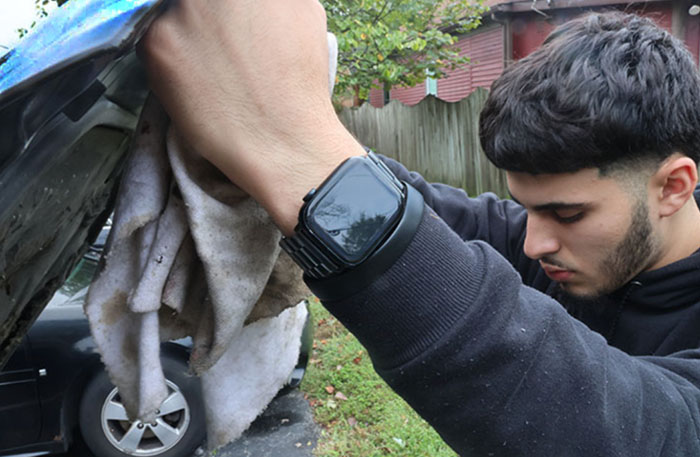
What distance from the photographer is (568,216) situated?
5.24 feet

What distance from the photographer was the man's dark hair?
59.2 inches

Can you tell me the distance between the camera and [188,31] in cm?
75

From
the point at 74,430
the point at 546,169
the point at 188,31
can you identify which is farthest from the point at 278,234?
the point at 74,430

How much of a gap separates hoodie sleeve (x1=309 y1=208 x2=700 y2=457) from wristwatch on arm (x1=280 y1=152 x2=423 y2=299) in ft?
0.07

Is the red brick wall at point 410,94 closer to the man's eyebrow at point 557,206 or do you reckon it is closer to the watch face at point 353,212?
the man's eyebrow at point 557,206

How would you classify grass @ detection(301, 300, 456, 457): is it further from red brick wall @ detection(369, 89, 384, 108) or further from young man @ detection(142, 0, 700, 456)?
red brick wall @ detection(369, 89, 384, 108)

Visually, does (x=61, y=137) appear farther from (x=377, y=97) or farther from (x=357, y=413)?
(x=377, y=97)

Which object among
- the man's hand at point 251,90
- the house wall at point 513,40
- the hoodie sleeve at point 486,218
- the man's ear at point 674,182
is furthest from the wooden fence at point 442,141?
the man's hand at point 251,90

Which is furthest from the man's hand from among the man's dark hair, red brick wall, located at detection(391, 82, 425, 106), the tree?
red brick wall, located at detection(391, 82, 425, 106)

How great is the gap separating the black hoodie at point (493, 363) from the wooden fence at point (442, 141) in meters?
7.59

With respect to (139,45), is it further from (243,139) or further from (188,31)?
(243,139)

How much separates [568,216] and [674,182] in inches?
14.1

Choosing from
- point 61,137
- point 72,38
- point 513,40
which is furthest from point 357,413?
point 513,40

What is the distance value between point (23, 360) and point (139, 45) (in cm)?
336
